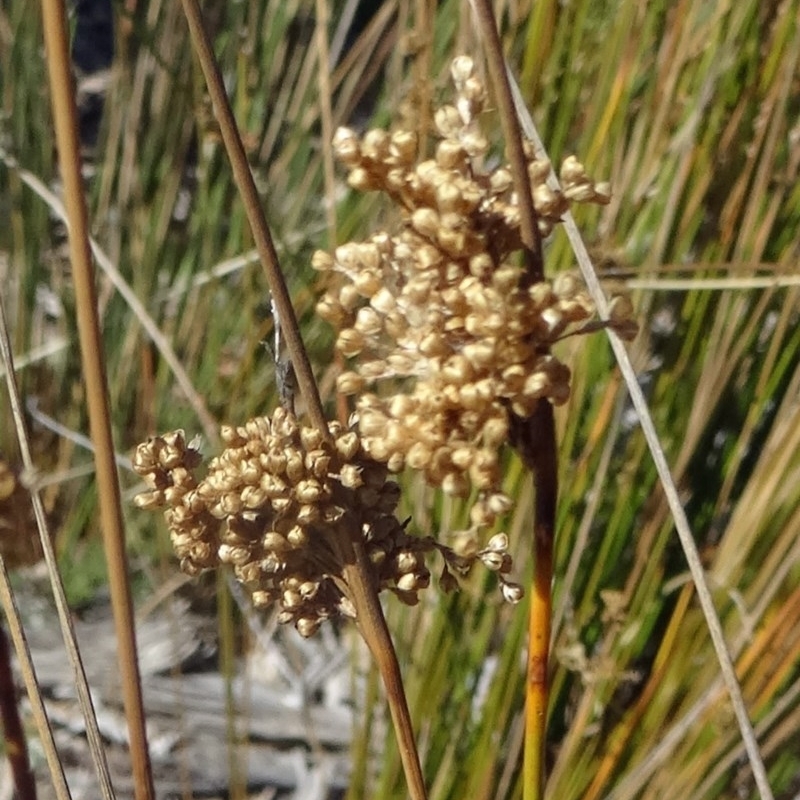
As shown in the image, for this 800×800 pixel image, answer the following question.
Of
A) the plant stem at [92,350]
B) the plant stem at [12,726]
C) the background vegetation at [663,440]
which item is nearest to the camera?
the plant stem at [92,350]

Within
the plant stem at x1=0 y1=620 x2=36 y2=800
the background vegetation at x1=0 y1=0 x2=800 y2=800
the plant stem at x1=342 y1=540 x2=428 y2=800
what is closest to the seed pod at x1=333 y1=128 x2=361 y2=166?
the plant stem at x1=342 y1=540 x2=428 y2=800

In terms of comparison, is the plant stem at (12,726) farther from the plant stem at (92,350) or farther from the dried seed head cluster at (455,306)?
the dried seed head cluster at (455,306)

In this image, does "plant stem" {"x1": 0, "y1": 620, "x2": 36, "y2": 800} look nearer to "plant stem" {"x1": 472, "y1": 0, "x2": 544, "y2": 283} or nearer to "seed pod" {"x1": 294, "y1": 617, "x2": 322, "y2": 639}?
"seed pod" {"x1": 294, "y1": 617, "x2": 322, "y2": 639}

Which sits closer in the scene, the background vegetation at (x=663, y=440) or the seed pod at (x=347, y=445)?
the seed pod at (x=347, y=445)

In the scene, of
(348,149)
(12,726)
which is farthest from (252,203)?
(12,726)

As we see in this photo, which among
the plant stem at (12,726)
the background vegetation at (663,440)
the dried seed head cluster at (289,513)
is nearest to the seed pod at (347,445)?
the dried seed head cluster at (289,513)

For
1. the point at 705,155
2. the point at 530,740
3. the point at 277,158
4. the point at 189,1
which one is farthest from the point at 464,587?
the point at 277,158

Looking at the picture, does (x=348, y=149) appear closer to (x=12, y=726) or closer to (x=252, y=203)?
(x=252, y=203)
